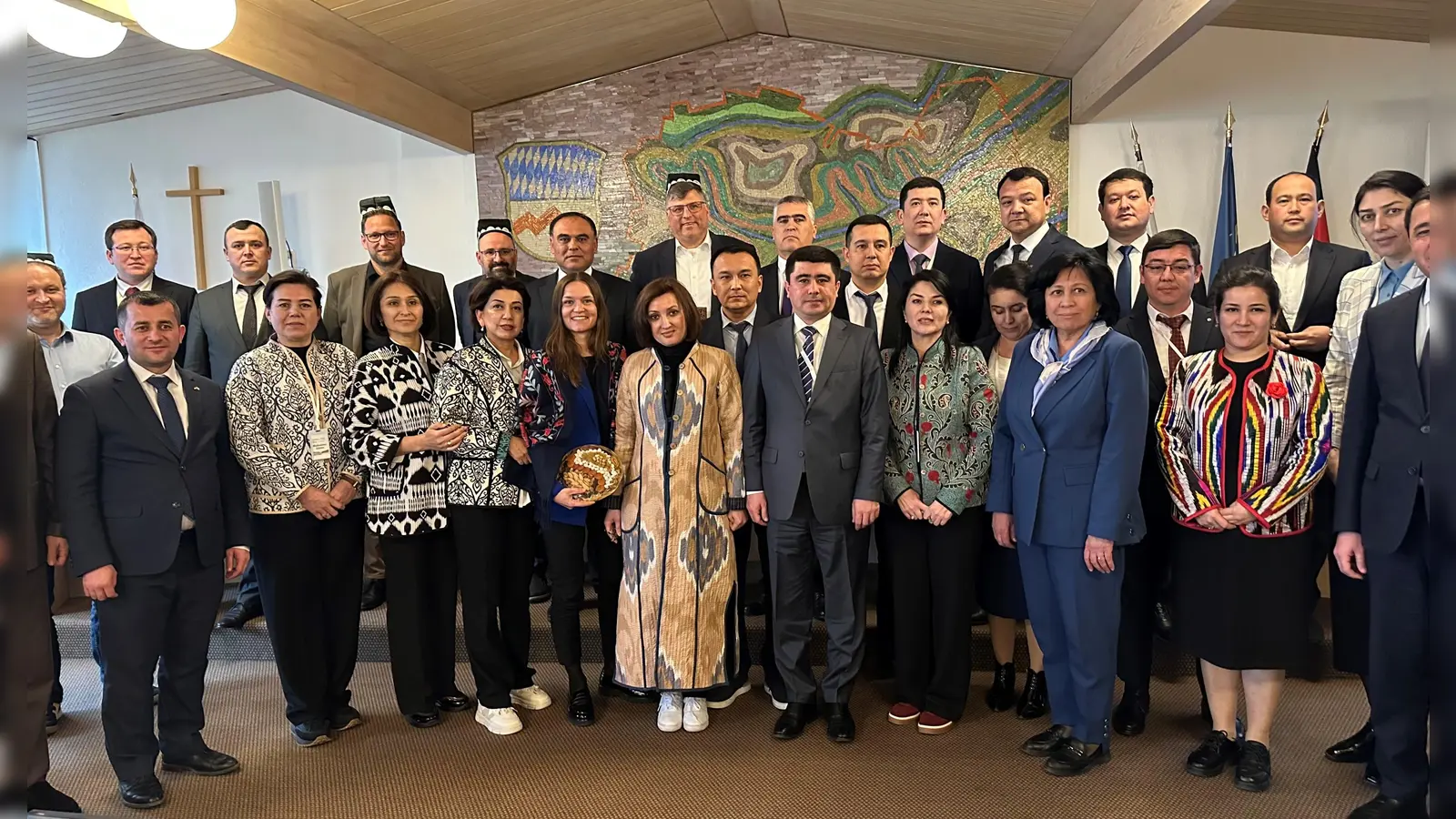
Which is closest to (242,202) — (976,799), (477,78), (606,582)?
(477,78)

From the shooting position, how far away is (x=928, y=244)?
3.54 meters

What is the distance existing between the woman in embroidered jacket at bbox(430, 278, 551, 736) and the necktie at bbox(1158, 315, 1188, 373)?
221cm

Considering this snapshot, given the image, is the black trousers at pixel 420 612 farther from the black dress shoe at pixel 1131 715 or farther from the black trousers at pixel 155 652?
the black dress shoe at pixel 1131 715

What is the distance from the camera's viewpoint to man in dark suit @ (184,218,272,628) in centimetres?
371

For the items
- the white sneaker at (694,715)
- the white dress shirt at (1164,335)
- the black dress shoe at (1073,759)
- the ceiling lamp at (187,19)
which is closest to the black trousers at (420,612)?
the white sneaker at (694,715)

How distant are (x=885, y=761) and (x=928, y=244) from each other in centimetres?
194

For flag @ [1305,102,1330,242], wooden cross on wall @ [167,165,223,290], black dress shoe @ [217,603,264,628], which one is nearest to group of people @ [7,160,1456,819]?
black dress shoe @ [217,603,264,628]

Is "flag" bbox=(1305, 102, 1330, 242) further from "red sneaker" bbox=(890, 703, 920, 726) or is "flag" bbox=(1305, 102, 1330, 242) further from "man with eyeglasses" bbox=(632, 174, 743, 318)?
"red sneaker" bbox=(890, 703, 920, 726)

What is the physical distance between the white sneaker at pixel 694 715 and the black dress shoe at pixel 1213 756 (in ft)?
5.04

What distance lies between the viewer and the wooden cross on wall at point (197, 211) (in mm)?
6023

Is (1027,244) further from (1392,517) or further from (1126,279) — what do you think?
(1392,517)

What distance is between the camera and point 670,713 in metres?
3.09

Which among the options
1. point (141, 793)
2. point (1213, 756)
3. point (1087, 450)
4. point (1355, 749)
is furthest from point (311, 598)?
point (1355, 749)

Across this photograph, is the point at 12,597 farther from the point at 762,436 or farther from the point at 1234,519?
the point at 1234,519
